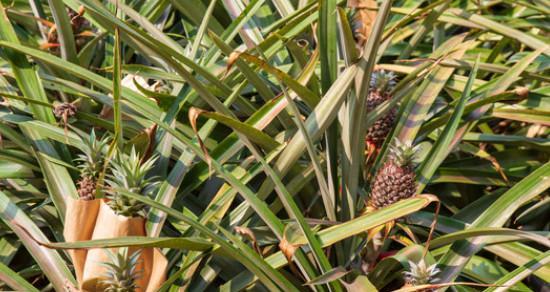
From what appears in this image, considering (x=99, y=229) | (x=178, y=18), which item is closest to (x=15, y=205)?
(x=99, y=229)

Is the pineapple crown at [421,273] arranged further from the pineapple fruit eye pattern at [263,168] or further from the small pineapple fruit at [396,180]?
the small pineapple fruit at [396,180]

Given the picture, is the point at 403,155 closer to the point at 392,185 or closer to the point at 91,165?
the point at 392,185

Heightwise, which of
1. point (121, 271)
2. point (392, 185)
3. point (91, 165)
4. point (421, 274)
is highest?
point (91, 165)

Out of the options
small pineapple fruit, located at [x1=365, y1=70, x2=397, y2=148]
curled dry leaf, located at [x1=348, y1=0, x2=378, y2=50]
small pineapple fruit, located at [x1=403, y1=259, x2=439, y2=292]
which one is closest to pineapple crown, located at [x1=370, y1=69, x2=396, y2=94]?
small pineapple fruit, located at [x1=365, y1=70, x2=397, y2=148]

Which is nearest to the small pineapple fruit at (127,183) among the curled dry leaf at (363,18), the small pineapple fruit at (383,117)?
the small pineapple fruit at (383,117)

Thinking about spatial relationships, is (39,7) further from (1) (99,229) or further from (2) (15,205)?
(1) (99,229)

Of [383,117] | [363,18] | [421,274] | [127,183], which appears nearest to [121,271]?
[127,183]
